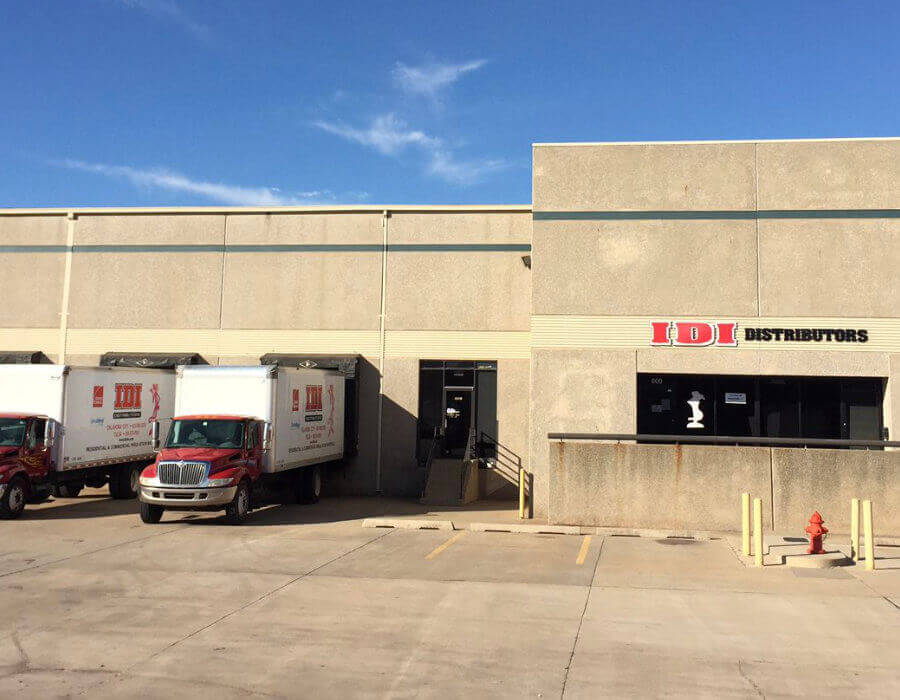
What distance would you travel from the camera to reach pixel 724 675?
7.94m

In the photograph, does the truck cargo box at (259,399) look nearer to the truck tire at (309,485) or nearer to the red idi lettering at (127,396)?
the truck tire at (309,485)

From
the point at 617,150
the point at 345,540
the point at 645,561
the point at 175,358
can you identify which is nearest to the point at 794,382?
the point at 617,150

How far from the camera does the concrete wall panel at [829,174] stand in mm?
20484

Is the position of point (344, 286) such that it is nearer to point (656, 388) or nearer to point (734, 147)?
point (656, 388)

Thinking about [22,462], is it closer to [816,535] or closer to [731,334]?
[816,535]

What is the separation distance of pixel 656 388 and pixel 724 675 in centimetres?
1372

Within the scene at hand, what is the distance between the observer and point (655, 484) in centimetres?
1786

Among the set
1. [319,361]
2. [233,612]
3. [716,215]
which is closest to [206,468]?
[233,612]

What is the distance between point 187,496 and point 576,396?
29.8 ft

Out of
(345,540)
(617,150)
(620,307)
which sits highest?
(617,150)

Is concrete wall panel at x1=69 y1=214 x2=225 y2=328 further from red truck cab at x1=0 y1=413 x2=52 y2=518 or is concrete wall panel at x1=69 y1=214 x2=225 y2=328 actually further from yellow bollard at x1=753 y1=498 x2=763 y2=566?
yellow bollard at x1=753 y1=498 x2=763 y2=566

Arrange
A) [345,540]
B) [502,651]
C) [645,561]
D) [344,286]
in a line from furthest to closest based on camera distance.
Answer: [344,286] → [345,540] → [645,561] → [502,651]

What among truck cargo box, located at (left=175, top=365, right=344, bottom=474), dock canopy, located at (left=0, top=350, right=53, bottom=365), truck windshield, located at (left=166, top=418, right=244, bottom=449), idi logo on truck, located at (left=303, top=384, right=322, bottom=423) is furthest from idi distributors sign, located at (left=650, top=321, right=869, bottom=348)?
dock canopy, located at (left=0, top=350, right=53, bottom=365)

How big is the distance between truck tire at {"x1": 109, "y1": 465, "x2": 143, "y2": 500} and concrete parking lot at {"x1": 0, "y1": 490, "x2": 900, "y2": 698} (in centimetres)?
682
